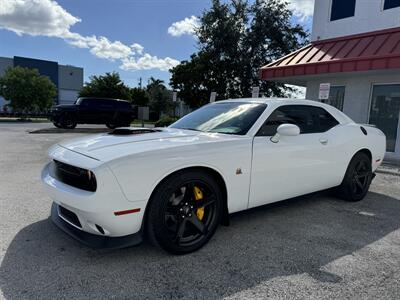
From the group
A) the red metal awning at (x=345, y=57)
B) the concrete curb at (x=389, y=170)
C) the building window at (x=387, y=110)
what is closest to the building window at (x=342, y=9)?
the red metal awning at (x=345, y=57)

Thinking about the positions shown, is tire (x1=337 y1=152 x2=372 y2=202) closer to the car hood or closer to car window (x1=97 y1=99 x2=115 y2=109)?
the car hood

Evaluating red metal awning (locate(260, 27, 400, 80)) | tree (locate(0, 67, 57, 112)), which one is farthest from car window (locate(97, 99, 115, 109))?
tree (locate(0, 67, 57, 112))

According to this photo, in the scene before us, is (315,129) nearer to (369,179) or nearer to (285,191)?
(285,191)

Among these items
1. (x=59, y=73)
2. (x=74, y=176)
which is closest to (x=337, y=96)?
(x=74, y=176)

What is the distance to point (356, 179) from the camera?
498cm

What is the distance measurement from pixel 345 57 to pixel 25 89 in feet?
94.8

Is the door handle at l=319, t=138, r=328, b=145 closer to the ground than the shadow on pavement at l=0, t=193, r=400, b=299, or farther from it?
farther from it

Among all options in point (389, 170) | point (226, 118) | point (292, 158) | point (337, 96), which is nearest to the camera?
point (292, 158)

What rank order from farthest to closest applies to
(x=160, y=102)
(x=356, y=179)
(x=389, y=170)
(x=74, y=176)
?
(x=160, y=102)
(x=389, y=170)
(x=356, y=179)
(x=74, y=176)

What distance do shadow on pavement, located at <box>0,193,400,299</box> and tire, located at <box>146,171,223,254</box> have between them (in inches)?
6.3

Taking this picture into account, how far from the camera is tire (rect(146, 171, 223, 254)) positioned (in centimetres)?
283

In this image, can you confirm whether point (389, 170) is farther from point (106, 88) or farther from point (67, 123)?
point (106, 88)

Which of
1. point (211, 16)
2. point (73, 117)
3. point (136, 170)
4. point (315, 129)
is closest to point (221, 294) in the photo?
point (136, 170)

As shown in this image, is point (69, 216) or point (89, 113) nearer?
point (69, 216)
